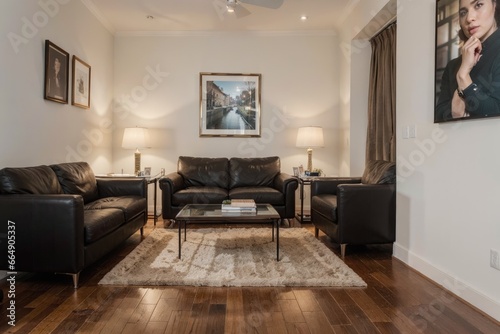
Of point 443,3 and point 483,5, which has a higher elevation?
point 443,3

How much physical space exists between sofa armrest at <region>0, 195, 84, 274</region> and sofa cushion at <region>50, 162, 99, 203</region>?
83 centimetres

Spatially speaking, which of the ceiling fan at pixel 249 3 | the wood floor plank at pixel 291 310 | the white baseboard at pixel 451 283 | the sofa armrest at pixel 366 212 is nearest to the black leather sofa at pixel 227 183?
the sofa armrest at pixel 366 212

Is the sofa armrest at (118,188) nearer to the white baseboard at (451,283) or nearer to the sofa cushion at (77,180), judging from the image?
the sofa cushion at (77,180)

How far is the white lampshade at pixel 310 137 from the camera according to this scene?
188 inches

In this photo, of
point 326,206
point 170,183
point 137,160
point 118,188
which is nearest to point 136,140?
point 137,160

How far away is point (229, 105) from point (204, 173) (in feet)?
3.88

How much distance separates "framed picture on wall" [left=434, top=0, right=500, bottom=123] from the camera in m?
1.96

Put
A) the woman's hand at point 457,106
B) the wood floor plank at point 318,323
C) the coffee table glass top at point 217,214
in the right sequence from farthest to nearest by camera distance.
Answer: the coffee table glass top at point 217,214 → the woman's hand at point 457,106 → the wood floor plank at point 318,323

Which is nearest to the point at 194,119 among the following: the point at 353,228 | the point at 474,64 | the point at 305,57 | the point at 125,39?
the point at 125,39

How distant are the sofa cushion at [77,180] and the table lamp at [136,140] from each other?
3.55 ft

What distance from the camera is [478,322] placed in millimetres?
1901

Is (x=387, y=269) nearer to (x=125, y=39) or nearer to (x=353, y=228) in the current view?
(x=353, y=228)

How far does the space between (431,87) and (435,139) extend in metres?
0.42

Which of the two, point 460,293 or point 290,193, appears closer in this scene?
point 460,293
